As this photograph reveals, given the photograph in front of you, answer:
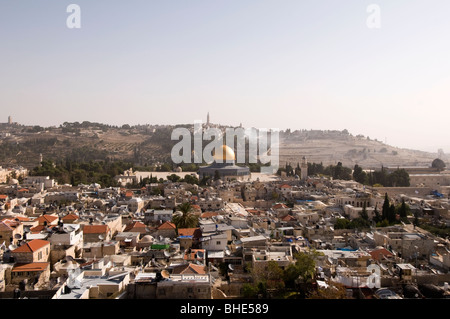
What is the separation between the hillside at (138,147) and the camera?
41.1 meters

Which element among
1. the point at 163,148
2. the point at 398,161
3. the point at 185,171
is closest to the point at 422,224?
the point at 185,171

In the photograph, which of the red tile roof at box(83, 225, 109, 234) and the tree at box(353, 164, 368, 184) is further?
the tree at box(353, 164, 368, 184)

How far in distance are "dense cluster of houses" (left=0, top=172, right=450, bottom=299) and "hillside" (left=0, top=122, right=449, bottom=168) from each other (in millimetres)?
25049

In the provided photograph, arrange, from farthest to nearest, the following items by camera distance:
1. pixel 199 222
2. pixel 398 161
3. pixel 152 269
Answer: pixel 398 161
pixel 199 222
pixel 152 269

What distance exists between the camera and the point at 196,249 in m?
9.70

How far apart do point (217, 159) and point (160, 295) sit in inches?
880

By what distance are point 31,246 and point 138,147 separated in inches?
1558

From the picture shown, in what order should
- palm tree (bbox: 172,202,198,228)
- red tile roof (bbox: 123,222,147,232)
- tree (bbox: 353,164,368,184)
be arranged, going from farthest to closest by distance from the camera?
tree (bbox: 353,164,368,184) < palm tree (bbox: 172,202,198,228) < red tile roof (bbox: 123,222,147,232)

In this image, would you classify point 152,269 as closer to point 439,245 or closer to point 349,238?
point 349,238

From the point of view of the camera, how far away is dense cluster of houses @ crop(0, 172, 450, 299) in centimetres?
669

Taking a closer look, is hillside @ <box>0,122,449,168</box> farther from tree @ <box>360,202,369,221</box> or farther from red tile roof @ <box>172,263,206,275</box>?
red tile roof @ <box>172,263,206,275</box>

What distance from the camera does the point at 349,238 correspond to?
1113 centimetres


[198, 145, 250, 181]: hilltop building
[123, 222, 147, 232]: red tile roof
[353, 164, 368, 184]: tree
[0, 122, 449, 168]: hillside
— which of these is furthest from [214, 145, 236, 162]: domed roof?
[123, 222, 147, 232]: red tile roof

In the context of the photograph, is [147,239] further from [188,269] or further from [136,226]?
[188,269]
